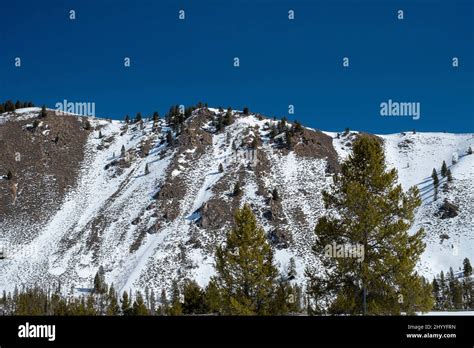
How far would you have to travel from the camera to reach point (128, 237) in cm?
13488

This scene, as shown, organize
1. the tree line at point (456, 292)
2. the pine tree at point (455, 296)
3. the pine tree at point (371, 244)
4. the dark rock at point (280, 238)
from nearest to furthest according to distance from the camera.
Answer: the pine tree at point (371, 244), the tree line at point (456, 292), the pine tree at point (455, 296), the dark rock at point (280, 238)

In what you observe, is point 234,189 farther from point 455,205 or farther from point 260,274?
point 260,274

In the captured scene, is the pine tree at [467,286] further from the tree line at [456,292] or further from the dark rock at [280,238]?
the dark rock at [280,238]

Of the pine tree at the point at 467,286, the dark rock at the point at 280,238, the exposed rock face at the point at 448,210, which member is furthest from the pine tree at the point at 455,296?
the exposed rock face at the point at 448,210

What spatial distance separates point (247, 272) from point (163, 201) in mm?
121804

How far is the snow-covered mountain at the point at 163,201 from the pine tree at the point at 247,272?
8695 centimetres

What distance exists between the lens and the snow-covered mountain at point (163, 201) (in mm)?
124431

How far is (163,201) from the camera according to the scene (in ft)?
490

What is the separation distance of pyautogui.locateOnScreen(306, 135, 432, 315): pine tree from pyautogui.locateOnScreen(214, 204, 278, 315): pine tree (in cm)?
570

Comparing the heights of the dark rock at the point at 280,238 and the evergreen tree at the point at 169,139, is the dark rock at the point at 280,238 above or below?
below

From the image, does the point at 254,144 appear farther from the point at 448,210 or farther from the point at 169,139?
the point at 448,210

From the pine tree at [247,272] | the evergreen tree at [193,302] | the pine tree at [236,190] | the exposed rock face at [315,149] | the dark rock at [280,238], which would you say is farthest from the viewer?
the exposed rock face at [315,149]
